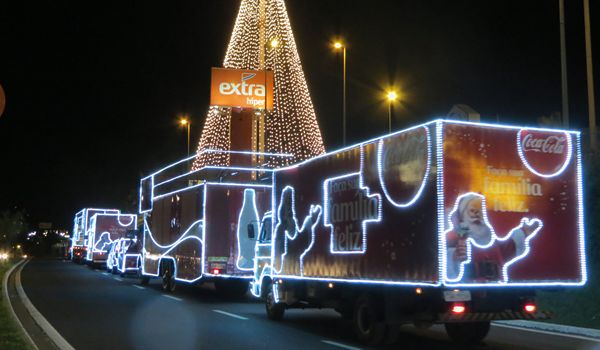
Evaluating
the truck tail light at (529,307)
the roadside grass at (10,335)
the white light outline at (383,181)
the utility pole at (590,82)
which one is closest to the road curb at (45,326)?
the roadside grass at (10,335)

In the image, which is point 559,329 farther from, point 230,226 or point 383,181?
point 230,226

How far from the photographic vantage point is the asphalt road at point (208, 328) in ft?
39.6

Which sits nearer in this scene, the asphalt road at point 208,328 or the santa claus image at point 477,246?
the santa claus image at point 477,246

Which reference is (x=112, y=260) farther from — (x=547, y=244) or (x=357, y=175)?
(x=547, y=244)

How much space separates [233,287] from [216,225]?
2643mm

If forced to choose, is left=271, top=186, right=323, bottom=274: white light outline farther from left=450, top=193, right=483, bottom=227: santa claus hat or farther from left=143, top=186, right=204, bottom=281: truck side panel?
left=143, top=186, right=204, bottom=281: truck side panel

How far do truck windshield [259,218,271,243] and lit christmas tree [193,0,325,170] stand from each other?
14.7m

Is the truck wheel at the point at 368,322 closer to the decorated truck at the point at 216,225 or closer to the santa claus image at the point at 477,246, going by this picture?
the santa claus image at the point at 477,246

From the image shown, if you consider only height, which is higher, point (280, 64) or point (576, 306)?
point (280, 64)

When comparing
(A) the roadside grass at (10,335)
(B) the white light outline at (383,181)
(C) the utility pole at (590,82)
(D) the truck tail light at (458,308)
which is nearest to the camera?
(A) the roadside grass at (10,335)

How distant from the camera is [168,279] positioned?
2389 cm

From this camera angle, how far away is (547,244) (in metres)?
11.1

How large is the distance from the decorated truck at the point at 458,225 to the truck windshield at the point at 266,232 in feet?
12.8

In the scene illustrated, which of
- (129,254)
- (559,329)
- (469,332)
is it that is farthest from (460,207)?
(129,254)
